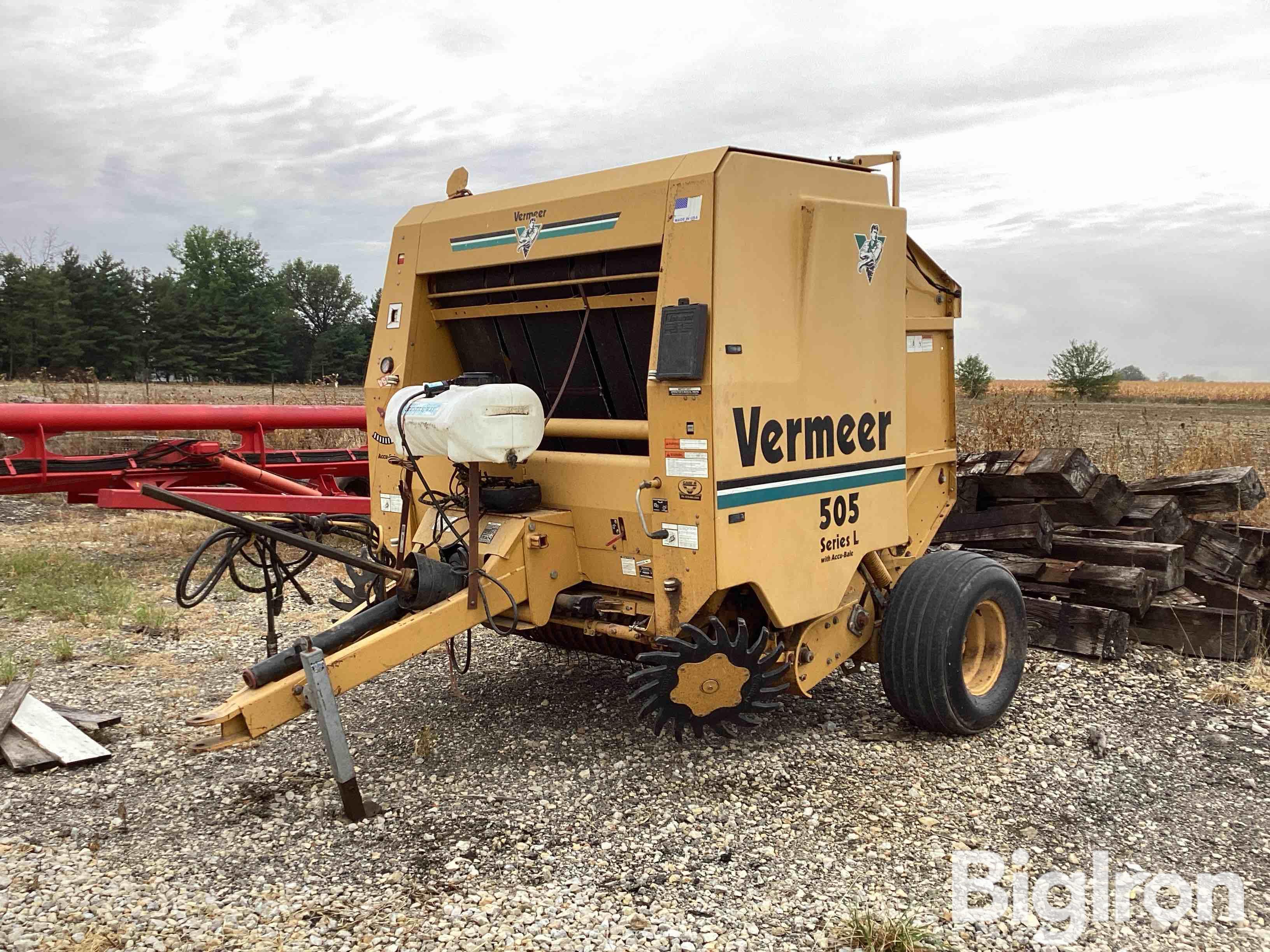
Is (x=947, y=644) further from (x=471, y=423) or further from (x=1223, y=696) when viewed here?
(x=471, y=423)

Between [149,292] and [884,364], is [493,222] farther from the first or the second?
[149,292]

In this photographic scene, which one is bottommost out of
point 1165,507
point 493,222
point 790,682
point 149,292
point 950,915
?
point 950,915

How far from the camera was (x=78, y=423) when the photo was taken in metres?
7.91

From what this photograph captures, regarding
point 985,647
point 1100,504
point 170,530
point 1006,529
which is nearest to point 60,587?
point 170,530

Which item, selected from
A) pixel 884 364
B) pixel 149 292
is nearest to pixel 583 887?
pixel 884 364

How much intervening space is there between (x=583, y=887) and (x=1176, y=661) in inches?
165

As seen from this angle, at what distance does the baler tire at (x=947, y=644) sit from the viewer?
466cm

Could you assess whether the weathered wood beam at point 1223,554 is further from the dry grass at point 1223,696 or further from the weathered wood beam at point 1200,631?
the dry grass at point 1223,696

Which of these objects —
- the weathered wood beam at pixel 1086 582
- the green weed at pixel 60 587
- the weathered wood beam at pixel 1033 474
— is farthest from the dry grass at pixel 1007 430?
the green weed at pixel 60 587

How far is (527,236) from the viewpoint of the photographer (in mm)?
4590

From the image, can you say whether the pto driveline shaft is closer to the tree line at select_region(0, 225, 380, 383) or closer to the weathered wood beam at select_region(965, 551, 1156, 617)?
the weathered wood beam at select_region(965, 551, 1156, 617)

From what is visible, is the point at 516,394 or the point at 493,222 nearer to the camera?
the point at 516,394

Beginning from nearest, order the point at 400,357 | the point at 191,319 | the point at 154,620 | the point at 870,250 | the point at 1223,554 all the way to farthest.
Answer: the point at 870,250 < the point at 400,357 < the point at 1223,554 < the point at 154,620 < the point at 191,319

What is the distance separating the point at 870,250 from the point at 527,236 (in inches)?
59.4
